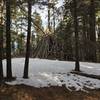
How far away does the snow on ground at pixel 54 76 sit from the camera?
18173mm

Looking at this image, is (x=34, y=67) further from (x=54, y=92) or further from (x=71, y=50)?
(x=71, y=50)

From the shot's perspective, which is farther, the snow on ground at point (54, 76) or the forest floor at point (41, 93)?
the snow on ground at point (54, 76)

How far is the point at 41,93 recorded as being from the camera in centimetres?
1625

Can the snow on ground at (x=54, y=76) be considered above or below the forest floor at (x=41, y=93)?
above

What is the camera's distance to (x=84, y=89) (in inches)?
713

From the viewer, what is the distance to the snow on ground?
59.6 ft

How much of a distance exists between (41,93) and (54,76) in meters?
3.77

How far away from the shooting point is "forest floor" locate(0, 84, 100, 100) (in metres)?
15.5

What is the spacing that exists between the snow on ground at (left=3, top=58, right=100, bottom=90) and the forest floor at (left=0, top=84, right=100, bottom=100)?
78cm

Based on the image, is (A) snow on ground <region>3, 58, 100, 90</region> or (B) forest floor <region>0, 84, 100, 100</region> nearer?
(B) forest floor <region>0, 84, 100, 100</region>

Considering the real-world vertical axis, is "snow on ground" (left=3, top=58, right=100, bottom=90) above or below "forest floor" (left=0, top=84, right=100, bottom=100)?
above

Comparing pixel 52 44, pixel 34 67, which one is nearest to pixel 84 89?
pixel 34 67

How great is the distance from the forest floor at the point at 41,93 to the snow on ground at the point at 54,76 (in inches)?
30.6

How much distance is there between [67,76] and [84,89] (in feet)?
8.21
